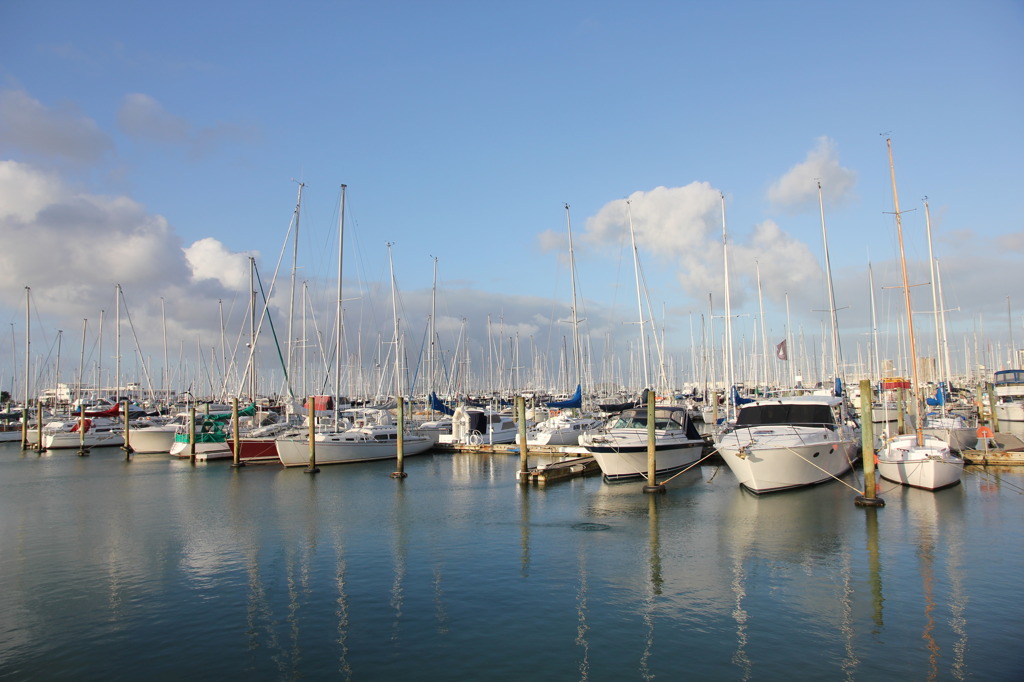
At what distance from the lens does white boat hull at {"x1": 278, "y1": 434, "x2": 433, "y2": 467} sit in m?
42.5

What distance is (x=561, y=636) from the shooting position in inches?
517

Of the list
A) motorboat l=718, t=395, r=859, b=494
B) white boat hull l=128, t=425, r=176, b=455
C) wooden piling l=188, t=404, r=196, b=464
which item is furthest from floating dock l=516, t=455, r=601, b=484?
white boat hull l=128, t=425, r=176, b=455

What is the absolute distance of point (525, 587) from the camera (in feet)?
53.6

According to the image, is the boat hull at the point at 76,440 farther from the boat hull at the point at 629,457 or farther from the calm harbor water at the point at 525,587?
the boat hull at the point at 629,457

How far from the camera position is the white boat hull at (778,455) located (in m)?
26.7

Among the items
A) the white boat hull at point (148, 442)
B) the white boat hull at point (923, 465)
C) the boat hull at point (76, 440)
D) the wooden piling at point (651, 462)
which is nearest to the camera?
the white boat hull at point (923, 465)

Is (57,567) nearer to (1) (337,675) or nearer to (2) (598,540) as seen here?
(1) (337,675)

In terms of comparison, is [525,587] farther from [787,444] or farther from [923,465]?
[923,465]

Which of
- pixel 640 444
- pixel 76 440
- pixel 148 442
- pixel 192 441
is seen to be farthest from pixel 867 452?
pixel 76 440

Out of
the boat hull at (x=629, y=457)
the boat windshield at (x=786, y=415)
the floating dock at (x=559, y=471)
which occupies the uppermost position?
the boat windshield at (x=786, y=415)

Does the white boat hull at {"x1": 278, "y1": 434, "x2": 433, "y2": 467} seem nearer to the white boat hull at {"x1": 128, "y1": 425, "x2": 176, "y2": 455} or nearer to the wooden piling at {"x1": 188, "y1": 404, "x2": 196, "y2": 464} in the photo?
the wooden piling at {"x1": 188, "y1": 404, "x2": 196, "y2": 464}

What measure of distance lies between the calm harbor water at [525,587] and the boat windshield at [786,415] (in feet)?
9.75

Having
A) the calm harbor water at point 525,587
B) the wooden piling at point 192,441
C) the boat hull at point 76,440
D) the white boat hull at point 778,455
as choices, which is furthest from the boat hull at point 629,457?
the boat hull at point 76,440

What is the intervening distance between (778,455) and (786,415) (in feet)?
12.3
